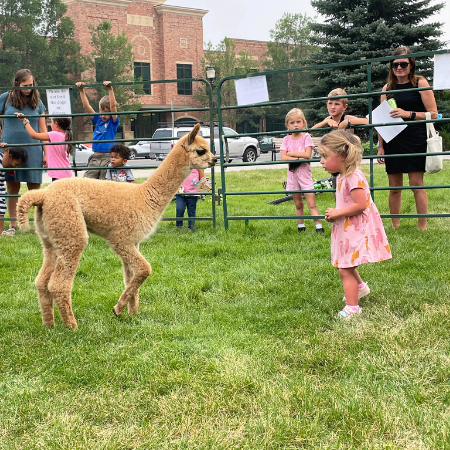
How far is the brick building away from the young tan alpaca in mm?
37517

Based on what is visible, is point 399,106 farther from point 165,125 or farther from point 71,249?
point 165,125

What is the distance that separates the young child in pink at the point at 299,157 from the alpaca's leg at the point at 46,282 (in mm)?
3701

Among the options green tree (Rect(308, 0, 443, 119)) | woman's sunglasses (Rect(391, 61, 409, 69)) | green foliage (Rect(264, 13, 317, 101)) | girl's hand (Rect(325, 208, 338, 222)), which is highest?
green foliage (Rect(264, 13, 317, 101))

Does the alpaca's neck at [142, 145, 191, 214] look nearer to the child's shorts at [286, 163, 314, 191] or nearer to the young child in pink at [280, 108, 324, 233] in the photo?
the young child in pink at [280, 108, 324, 233]

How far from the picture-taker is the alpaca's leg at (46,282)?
3.75 metres

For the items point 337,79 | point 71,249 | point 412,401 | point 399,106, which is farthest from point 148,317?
point 337,79

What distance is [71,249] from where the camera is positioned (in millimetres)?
3637

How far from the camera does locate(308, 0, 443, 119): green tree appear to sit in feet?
71.1

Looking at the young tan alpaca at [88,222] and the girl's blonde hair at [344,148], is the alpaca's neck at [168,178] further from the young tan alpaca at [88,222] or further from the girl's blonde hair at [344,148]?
the girl's blonde hair at [344,148]

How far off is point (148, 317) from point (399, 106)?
409cm

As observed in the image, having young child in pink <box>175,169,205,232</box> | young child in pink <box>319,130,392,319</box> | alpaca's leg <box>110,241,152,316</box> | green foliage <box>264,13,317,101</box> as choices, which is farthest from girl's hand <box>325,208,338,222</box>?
green foliage <box>264,13,317,101</box>

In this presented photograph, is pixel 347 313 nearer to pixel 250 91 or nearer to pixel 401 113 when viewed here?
pixel 401 113

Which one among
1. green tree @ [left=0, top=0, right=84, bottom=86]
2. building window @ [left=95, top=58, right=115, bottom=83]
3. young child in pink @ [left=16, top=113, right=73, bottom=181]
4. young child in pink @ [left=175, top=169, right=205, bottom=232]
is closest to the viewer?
young child in pink @ [left=175, top=169, right=205, bottom=232]

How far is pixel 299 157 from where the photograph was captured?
6.84 meters
